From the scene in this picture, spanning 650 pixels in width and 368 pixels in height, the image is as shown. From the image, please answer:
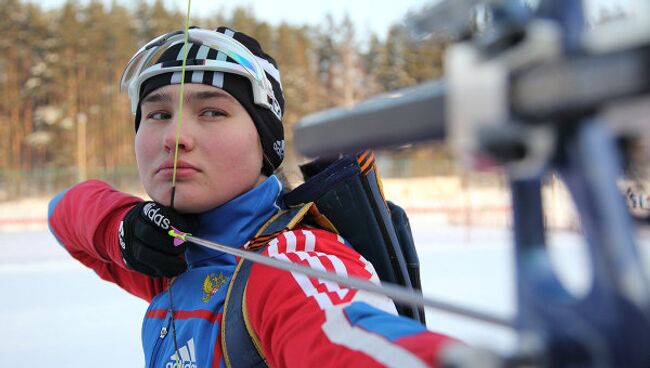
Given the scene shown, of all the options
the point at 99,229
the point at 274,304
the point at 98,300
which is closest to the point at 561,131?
the point at 274,304

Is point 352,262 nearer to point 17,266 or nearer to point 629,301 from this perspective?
point 629,301

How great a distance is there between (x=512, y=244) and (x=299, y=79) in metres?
18.9

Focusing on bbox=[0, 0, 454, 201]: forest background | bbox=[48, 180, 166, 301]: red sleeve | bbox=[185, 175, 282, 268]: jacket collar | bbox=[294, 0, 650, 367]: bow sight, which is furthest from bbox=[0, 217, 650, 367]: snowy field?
bbox=[0, 0, 454, 201]: forest background

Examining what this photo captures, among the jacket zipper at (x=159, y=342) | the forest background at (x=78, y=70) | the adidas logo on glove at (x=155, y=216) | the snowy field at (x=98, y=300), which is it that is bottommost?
the snowy field at (x=98, y=300)

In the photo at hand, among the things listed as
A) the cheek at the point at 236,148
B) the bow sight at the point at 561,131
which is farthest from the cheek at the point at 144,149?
the bow sight at the point at 561,131

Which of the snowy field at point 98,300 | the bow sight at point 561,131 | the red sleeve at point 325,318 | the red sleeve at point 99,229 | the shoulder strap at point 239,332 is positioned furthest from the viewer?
the snowy field at point 98,300

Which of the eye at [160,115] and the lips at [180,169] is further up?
the eye at [160,115]

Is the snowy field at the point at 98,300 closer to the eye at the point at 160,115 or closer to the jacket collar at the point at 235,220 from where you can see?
the jacket collar at the point at 235,220

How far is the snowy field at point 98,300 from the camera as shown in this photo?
2.37 meters

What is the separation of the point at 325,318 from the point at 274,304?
123 mm

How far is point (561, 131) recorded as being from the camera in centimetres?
23

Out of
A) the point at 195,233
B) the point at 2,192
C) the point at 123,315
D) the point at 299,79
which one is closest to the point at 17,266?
the point at 123,315

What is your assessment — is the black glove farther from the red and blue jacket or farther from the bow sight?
the bow sight

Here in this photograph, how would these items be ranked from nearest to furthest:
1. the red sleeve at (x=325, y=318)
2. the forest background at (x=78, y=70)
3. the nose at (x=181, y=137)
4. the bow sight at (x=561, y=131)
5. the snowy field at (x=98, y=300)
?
1. the bow sight at (x=561, y=131)
2. the red sleeve at (x=325, y=318)
3. the nose at (x=181, y=137)
4. the snowy field at (x=98, y=300)
5. the forest background at (x=78, y=70)
